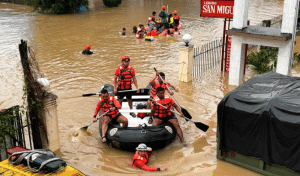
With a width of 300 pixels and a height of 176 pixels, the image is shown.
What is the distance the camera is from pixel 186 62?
1394cm

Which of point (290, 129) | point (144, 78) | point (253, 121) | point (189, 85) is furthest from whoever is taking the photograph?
point (144, 78)

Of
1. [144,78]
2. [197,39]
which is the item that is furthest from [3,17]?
[144,78]

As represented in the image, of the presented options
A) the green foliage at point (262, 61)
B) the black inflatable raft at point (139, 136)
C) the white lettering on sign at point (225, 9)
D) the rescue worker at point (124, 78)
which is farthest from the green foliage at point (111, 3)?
the black inflatable raft at point (139, 136)

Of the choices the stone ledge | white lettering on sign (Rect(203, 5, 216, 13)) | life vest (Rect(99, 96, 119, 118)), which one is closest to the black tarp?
life vest (Rect(99, 96, 119, 118))

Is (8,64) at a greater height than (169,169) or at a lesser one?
greater

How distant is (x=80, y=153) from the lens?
897cm

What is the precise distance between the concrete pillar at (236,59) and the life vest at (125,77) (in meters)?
4.64

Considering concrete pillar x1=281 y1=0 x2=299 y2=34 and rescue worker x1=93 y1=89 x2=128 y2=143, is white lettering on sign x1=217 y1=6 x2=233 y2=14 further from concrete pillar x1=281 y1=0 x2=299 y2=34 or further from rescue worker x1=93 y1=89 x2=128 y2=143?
rescue worker x1=93 y1=89 x2=128 y2=143

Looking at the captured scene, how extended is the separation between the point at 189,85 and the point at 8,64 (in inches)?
378

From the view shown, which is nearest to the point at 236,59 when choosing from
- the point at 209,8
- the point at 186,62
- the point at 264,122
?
the point at 186,62

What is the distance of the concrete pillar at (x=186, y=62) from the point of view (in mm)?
13805

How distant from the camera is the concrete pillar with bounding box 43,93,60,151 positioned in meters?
8.31

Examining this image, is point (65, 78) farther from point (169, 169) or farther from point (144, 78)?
point (169, 169)

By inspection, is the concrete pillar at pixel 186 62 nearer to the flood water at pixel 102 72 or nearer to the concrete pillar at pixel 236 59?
the flood water at pixel 102 72
